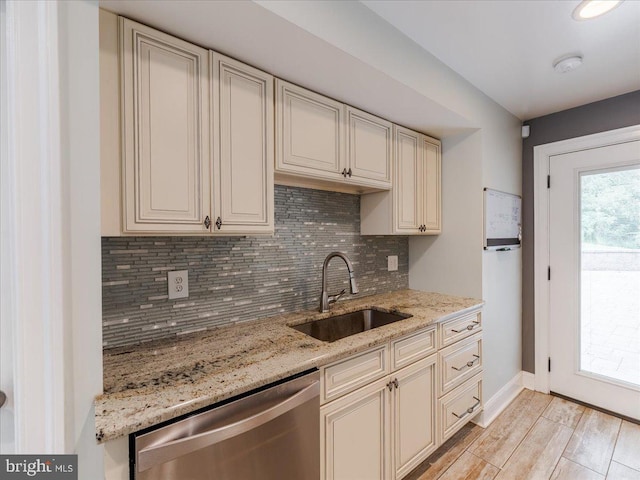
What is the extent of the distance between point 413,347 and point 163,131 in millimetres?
1533

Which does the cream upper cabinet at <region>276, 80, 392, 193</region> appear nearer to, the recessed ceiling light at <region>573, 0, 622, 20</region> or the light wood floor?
the recessed ceiling light at <region>573, 0, 622, 20</region>

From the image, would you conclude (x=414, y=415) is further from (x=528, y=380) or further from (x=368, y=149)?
(x=528, y=380)

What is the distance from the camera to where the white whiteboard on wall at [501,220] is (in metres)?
2.13

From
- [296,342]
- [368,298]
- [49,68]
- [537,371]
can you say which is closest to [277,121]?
[49,68]

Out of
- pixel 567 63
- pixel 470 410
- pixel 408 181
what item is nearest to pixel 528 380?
pixel 470 410

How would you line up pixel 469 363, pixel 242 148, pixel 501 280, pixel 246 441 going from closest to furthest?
pixel 246 441
pixel 242 148
pixel 469 363
pixel 501 280

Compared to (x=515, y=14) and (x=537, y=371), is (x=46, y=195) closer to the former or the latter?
(x=515, y=14)

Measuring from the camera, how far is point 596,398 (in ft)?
7.57

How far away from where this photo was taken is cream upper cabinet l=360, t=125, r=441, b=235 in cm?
197

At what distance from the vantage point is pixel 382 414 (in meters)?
1.41

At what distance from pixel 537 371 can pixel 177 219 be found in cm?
313

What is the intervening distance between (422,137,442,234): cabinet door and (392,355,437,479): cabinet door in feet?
3.27

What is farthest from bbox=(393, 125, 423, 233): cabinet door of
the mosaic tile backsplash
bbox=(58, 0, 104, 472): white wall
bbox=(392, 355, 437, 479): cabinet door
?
bbox=(58, 0, 104, 472): white wall

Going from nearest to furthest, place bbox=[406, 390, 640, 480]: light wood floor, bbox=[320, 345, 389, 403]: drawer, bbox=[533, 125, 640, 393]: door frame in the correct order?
1. bbox=[320, 345, 389, 403]: drawer
2. bbox=[406, 390, 640, 480]: light wood floor
3. bbox=[533, 125, 640, 393]: door frame
